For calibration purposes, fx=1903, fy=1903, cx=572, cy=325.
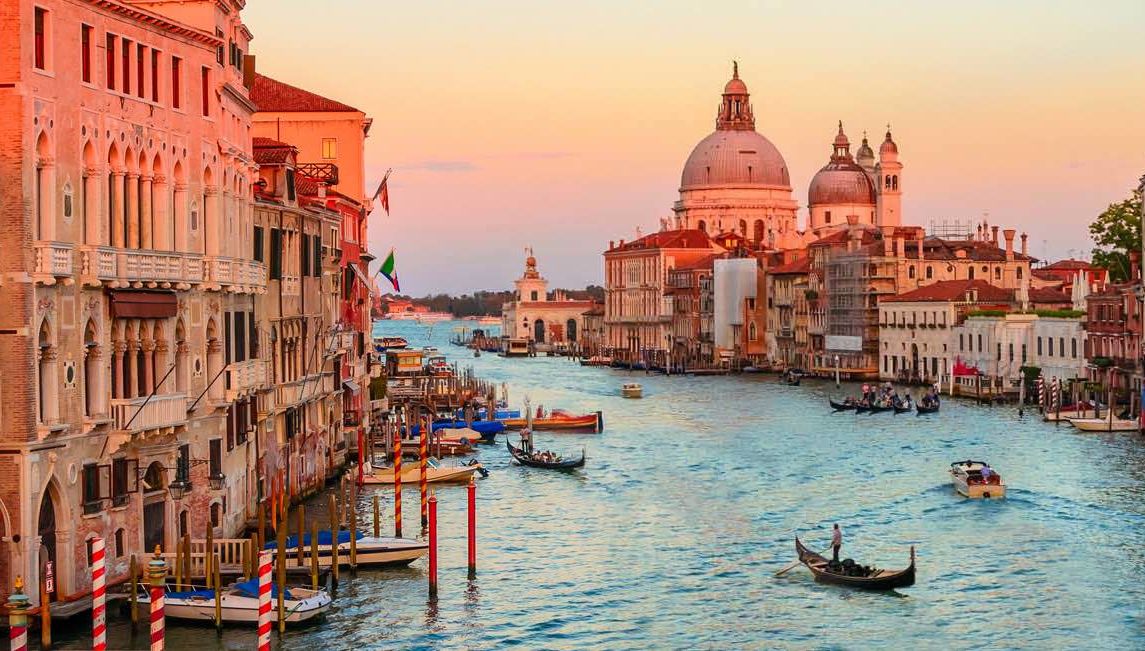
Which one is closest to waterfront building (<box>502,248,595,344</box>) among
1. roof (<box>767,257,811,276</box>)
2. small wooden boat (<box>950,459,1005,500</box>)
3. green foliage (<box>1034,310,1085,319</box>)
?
roof (<box>767,257,811,276</box>)

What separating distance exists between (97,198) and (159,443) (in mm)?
3053

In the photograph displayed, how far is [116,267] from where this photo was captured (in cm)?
1916

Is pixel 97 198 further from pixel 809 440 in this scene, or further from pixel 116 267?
pixel 809 440

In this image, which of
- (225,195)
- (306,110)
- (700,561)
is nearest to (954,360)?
(306,110)

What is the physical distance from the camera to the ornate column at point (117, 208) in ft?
63.6

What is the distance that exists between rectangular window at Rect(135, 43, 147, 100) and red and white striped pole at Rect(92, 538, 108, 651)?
5126mm

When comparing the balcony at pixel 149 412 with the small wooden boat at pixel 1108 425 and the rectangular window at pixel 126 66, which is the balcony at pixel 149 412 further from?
the small wooden boat at pixel 1108 425

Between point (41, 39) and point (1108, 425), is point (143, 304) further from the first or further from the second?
point (1108, 425)

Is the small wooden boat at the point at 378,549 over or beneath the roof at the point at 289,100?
beneath

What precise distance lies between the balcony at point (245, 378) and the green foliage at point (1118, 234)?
4464cm

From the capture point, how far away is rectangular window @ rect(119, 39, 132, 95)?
64.3 ft

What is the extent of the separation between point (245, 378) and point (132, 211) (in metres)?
4.19

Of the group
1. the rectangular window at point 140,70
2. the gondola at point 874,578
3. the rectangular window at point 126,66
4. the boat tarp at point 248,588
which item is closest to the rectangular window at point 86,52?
the rectangular window at point 126,66

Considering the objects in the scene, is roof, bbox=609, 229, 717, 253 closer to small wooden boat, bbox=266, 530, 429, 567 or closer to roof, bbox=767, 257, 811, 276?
roof, bbox=767, 257, 811, 276
